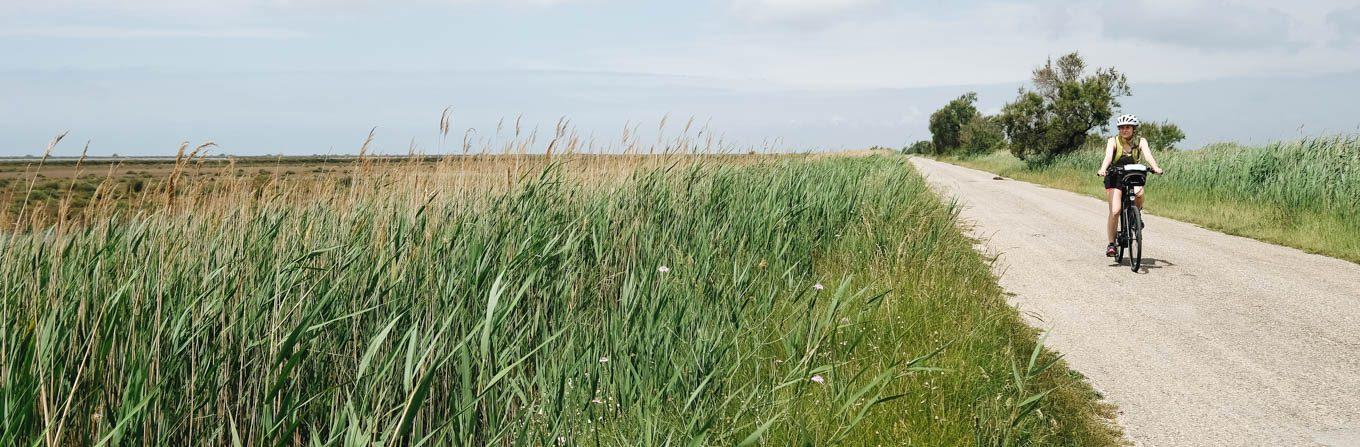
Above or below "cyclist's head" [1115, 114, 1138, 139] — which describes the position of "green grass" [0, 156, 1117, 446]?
below

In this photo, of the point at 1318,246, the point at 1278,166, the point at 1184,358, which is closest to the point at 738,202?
the point at 1184,358

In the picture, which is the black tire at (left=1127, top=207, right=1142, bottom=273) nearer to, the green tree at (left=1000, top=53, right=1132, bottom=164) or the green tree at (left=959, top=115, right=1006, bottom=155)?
the green tree at (left=1000, top=53, right=1132, bottom=164)

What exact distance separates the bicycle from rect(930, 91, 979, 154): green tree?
8699 cm

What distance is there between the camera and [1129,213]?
902 cm

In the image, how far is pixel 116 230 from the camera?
4.75 m

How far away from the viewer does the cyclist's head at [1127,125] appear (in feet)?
30.2

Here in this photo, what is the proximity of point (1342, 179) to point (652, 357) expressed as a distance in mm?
14191

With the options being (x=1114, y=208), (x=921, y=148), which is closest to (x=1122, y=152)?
(x=1114, y=208)

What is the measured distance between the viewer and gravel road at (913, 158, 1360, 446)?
14.1ft

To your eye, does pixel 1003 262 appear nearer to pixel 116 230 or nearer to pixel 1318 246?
pixel 1318 246

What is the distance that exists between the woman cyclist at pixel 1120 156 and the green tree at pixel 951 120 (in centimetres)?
8670

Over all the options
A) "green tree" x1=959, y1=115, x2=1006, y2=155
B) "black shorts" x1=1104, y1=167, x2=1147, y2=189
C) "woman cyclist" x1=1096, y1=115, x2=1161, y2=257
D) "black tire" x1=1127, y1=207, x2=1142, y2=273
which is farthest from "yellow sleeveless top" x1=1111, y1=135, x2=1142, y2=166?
"green tree" x1=959, y1=115, x2=1006, y2=155

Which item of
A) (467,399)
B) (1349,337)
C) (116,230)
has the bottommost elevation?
(1349,337)

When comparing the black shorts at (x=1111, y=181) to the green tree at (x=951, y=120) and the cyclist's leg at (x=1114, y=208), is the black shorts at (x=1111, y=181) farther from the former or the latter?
the green tree at (x=951, y=120)
